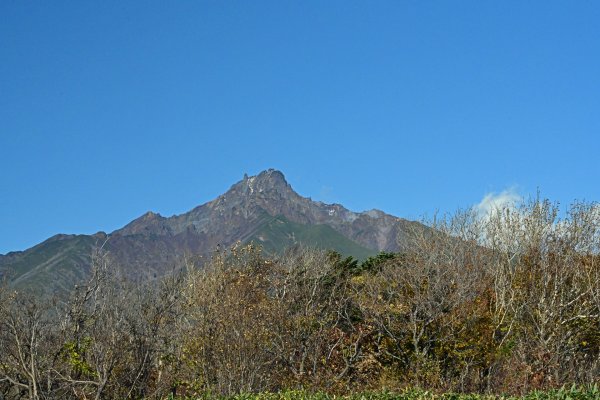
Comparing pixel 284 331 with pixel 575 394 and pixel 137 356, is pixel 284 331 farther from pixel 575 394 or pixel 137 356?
pixel 575 394

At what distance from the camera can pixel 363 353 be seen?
27.1m

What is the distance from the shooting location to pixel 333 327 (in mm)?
27125

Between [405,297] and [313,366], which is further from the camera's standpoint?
[405,297]

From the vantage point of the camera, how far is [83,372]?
17656 millimetres

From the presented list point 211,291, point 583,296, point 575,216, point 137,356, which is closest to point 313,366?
point 211,291

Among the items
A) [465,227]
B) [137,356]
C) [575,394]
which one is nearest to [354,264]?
[465,227]

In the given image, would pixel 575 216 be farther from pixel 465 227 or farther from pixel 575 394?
pixel 575 394

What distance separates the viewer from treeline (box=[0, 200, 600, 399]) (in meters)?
17.8

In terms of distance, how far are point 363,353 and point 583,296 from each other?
886cm

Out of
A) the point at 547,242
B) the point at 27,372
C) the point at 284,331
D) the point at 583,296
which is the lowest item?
the point at 27,372

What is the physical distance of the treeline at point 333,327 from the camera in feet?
58.4

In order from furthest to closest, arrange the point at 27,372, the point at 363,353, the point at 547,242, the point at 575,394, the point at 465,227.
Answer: the point at 465,227
the point at 547,242
the point at 363,353
the point at 27,372
the point at 575,394

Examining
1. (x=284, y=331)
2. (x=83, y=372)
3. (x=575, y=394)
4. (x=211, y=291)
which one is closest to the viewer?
(x=575, y=394)

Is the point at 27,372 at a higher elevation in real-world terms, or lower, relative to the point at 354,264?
lower
